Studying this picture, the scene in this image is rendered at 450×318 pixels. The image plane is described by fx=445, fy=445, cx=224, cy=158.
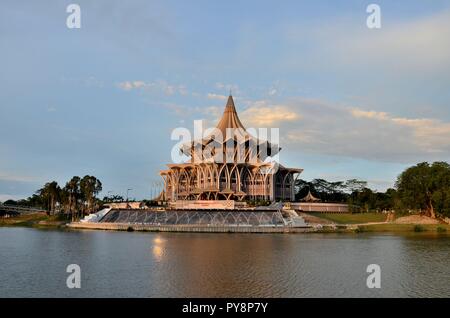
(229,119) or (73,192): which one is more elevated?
(229,119)

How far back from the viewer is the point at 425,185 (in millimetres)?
75938

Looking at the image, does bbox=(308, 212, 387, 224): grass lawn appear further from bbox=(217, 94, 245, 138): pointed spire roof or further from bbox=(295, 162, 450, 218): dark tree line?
bbox=(217, 94, 245, 138): pointed spire roof

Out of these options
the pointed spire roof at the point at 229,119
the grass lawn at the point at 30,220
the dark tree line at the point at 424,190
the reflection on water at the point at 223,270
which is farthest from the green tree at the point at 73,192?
the dark tree line at the point at 424,190

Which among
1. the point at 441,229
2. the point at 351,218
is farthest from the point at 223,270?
the point at 351,218

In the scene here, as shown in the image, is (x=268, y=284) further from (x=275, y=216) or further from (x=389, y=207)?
(x=389, y=207)

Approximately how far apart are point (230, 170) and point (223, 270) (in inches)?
2824

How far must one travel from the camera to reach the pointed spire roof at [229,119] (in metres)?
107

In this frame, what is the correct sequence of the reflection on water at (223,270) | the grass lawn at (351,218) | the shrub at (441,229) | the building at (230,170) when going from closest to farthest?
the reflection on water at (223,270), the shrub at (441,229), the grass lawn at (351,218), the building at (230,170)

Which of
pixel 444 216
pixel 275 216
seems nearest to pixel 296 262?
pixel 275 216

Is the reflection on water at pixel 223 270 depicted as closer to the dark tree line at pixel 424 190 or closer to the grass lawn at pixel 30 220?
the dark tree line at pixel 424 190

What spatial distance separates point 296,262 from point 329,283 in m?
7.55

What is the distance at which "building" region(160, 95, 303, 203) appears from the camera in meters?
99.4

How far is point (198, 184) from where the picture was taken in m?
104

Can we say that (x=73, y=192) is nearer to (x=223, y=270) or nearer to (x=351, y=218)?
(x=351, y=218)
